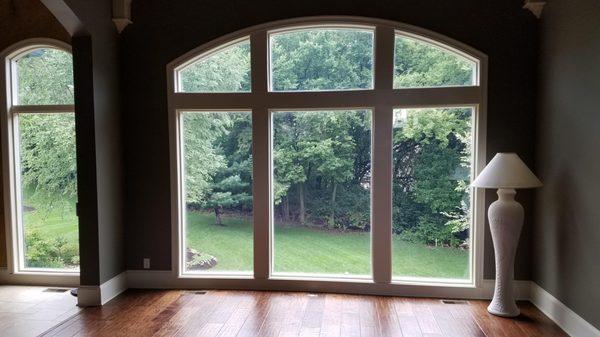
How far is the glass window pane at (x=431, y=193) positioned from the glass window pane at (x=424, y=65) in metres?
0.30

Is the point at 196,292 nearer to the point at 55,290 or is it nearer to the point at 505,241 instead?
the point at 55,290

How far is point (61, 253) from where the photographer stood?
15.1 feet

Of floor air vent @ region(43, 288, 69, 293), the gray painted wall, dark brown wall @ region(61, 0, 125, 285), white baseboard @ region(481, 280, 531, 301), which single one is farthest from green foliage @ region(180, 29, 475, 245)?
floor air vent @ region(43, 288, 69, 293)

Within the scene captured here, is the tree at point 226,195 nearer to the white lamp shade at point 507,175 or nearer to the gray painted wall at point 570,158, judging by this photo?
the white lamp shade at point 507,175

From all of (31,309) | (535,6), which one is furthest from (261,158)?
(535,6)

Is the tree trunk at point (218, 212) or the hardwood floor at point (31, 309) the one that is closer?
the hardwood floor at point (31, 309)

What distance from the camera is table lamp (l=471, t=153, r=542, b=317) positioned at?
3.43 m

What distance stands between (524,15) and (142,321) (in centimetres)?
473

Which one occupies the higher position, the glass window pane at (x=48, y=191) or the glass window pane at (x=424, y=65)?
the glass window pane at (x=424, y=65)

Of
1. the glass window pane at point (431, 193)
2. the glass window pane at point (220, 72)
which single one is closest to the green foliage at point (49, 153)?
the glass window pane at point (220, 72)

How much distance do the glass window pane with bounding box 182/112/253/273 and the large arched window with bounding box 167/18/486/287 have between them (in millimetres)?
12

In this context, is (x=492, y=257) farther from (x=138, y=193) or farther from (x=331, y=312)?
(x=138, y=193)

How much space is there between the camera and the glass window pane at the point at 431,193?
411 cm

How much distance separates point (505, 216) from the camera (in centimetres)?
352
